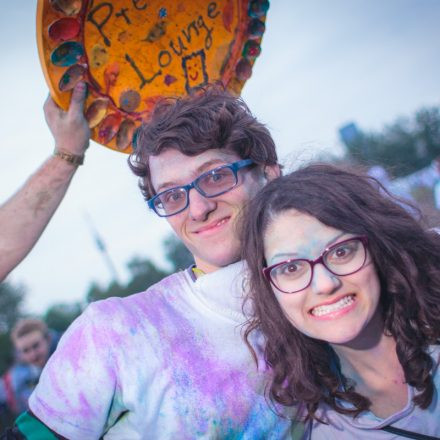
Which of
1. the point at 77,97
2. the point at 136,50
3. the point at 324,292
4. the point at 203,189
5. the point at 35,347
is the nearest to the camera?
the point at 324,292

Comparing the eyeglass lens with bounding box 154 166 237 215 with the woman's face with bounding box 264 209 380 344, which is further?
the eyeglass lens with bounding box 154 166 237 215

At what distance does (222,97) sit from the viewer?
2166mm

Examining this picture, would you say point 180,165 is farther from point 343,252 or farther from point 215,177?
point 343,252

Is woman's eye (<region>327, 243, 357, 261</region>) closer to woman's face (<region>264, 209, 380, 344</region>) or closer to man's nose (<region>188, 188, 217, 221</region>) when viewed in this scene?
woman's face (<region>264, 209, 380, 344</region>)

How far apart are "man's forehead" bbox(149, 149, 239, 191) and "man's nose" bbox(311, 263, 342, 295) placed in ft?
2.33

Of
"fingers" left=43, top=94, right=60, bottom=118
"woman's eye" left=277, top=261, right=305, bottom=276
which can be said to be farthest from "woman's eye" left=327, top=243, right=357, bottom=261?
"fingers" left=43, top=94, right=60, bottom=118

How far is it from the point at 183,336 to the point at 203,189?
25.6 inches

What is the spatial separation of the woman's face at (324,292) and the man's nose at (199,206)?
377mm

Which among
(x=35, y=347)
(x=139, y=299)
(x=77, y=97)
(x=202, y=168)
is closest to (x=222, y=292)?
(x=139, y=299)

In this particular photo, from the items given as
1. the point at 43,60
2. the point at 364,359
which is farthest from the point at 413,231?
the point at 43,60

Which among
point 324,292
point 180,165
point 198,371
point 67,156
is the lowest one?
point 198,371

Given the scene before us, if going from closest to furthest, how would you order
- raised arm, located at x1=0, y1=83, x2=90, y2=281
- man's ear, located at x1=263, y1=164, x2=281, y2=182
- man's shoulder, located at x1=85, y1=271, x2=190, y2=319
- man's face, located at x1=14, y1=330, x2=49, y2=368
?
man's shoulder, located at x1=85, y1=271, x2=190, y2=319
raised arm, located at x1=0, y1=83, x2=90, y2=281
man's ear, located at x1=263, y1=164, x2=281, y2=182
man's face, located at x1=14, y1=330, x2=49, y2=368

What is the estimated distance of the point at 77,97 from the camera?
6.62ft

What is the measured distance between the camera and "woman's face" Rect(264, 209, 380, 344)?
153 cm
